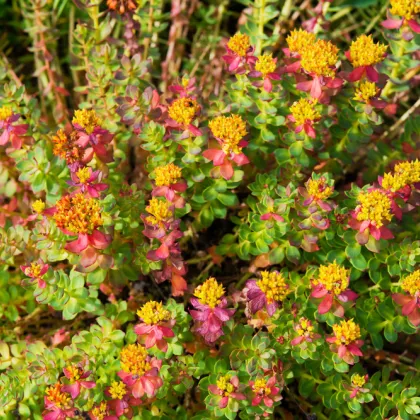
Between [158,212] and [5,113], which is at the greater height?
[5,113]

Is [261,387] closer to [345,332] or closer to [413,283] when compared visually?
[345,332]

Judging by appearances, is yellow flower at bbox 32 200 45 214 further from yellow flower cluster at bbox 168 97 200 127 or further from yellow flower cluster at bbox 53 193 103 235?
yellow flower cluster at bbox 168 97 200 127

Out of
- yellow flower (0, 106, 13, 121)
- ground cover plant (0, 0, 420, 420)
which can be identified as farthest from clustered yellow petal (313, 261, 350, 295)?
yellow flower (0, 106, 13, 121)

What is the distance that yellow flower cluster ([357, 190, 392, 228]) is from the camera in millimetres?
1959

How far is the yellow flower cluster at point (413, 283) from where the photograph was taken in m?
1.96

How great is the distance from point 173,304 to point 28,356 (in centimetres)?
51

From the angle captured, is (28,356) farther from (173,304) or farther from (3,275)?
(173,304)

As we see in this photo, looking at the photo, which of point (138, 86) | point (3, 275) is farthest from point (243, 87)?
point (3, 275)

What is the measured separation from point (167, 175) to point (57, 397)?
78cm

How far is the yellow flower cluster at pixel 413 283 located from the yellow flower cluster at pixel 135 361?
870 millimetres

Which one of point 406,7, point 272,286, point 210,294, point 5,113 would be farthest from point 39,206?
point 406,7

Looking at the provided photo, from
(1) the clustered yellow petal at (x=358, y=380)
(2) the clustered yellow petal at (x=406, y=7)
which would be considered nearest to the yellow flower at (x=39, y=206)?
(1) the clustered yellow petal at (x=358, y=380)

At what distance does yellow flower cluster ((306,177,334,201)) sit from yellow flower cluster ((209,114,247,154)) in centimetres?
28

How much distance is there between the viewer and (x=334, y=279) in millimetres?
1928
